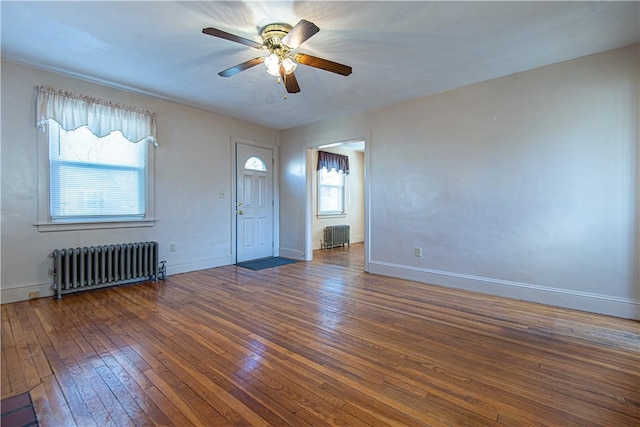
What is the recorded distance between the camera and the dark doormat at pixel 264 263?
528 centimetres

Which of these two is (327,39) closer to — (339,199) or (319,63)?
(319,63)

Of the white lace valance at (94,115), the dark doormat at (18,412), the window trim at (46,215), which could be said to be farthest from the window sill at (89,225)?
the dark doormat at (18,412)

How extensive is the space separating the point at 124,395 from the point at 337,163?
655cm

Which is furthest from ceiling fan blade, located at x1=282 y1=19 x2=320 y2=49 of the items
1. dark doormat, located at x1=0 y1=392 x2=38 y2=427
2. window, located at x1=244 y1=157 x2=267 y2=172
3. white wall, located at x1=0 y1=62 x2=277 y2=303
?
window, located at x1=244 y1=157 x2=267 y2=172

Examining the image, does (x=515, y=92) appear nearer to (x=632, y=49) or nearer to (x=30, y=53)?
(x=632, y=49)

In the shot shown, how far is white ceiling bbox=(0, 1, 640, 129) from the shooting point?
2.34 meters

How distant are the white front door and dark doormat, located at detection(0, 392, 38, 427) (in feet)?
12.8

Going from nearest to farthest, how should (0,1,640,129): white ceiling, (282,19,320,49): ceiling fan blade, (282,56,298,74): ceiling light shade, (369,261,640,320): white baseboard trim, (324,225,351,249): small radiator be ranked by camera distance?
(282,19,320,49): ceiling fan blade, (0,1,640,129): white ceiling, (282,56,298,74): ceiling light shade, (369,261,640,320): white baseboard trim, (324,225,351,249): small radiator

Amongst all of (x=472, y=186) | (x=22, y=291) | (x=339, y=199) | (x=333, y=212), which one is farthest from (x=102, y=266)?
(x=339, y=199)

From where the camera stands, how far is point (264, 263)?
5531 millimetres

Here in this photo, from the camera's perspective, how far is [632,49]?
9.43 feet

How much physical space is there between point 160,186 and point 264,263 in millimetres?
2184

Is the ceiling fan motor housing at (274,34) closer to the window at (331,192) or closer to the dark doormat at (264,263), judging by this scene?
the dark doormat at (264,263)

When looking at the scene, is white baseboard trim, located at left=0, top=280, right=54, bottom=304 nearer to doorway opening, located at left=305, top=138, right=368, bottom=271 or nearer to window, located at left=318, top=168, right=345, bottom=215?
doorway opening, located at left=305, top=138, right=368, bottom=271
